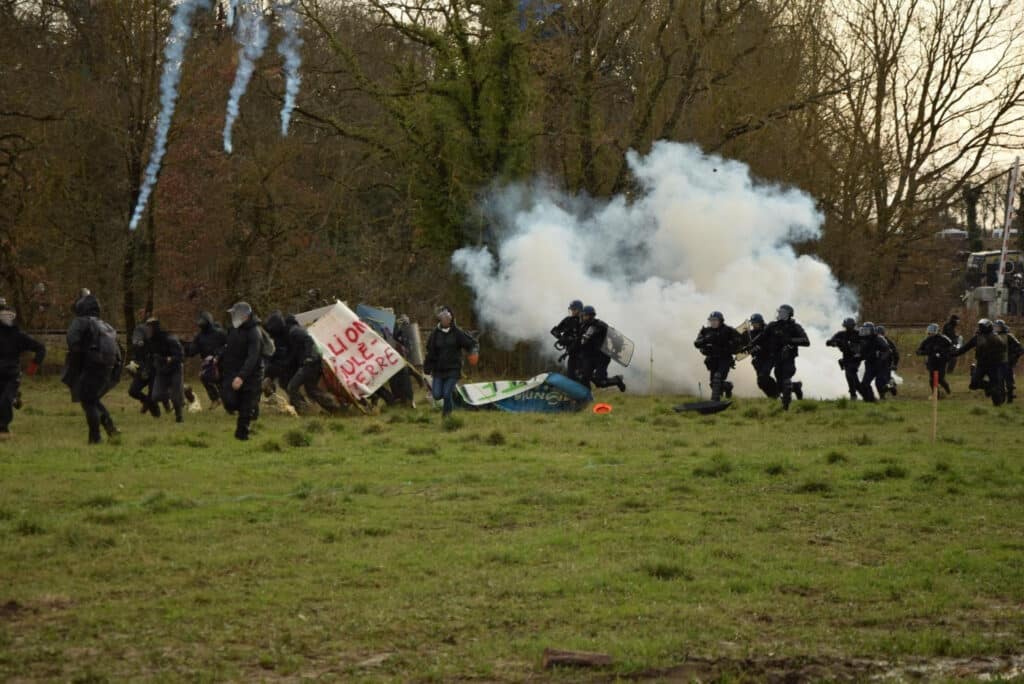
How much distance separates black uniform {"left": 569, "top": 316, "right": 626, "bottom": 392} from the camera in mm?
28156

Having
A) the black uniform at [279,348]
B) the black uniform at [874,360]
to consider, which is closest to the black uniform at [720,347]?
the black uniform at [874,360]

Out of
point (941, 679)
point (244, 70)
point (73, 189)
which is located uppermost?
point (244, 70)

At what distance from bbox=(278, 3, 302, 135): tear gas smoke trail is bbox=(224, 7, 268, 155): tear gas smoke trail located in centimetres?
78

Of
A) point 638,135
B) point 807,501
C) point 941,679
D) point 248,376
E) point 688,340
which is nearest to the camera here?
point 941,679

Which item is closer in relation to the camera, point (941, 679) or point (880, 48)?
point (941, 679)

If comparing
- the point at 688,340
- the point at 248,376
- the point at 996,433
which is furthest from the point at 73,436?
the point at 688,340

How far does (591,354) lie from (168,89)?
516 inches

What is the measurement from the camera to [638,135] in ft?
130

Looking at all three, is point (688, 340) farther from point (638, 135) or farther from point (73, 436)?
point (73, 436)

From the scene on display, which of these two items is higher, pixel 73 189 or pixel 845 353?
pixel 73 189

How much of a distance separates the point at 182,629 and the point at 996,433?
1565 centimetres

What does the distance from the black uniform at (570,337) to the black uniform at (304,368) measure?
6.13m

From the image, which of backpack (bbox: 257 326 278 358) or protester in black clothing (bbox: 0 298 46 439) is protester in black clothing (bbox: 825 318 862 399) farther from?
protester in black clothing (bbox: 0 298 46 439)

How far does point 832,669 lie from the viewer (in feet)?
25.4
